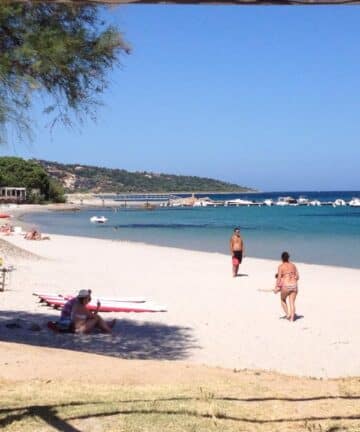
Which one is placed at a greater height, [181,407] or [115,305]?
[181,407]

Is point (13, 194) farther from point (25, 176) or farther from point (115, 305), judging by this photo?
point (115, 305)

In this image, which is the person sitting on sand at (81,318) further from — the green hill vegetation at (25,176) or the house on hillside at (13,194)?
the house on hillside at (13,194)

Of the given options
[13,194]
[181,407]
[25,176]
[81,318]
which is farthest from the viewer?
[13,194]

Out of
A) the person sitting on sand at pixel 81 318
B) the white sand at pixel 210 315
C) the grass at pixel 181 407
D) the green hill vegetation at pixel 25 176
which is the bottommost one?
the white sand at pixel 210 315

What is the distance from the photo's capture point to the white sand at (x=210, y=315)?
31.8 feet

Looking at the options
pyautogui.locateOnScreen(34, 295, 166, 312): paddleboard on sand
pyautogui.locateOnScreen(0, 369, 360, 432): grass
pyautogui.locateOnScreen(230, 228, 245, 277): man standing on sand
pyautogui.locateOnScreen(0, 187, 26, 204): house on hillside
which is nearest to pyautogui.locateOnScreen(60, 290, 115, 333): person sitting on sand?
pyautogui.locateOnScreen(34, 295, 166, 312): paddleboard on sand

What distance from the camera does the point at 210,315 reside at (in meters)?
13.2

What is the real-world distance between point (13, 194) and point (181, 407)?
11235 centimetres

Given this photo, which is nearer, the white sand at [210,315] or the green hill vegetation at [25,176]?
the white sand at [210,315]

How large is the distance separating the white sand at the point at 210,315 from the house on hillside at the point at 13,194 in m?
89.6

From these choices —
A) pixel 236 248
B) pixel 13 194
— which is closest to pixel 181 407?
pixel 236 248

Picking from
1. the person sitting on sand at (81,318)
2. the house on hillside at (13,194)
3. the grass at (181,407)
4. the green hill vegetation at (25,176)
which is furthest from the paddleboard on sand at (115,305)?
the house on hillside at (13,194)

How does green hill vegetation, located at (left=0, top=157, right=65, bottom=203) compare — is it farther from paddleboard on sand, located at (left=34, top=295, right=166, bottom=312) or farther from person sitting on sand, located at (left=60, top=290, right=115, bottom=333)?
person sitting on sand, located at (left=60, top=290, right=115, bottom=333)

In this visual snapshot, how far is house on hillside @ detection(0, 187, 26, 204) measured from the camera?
110938 millimetres
